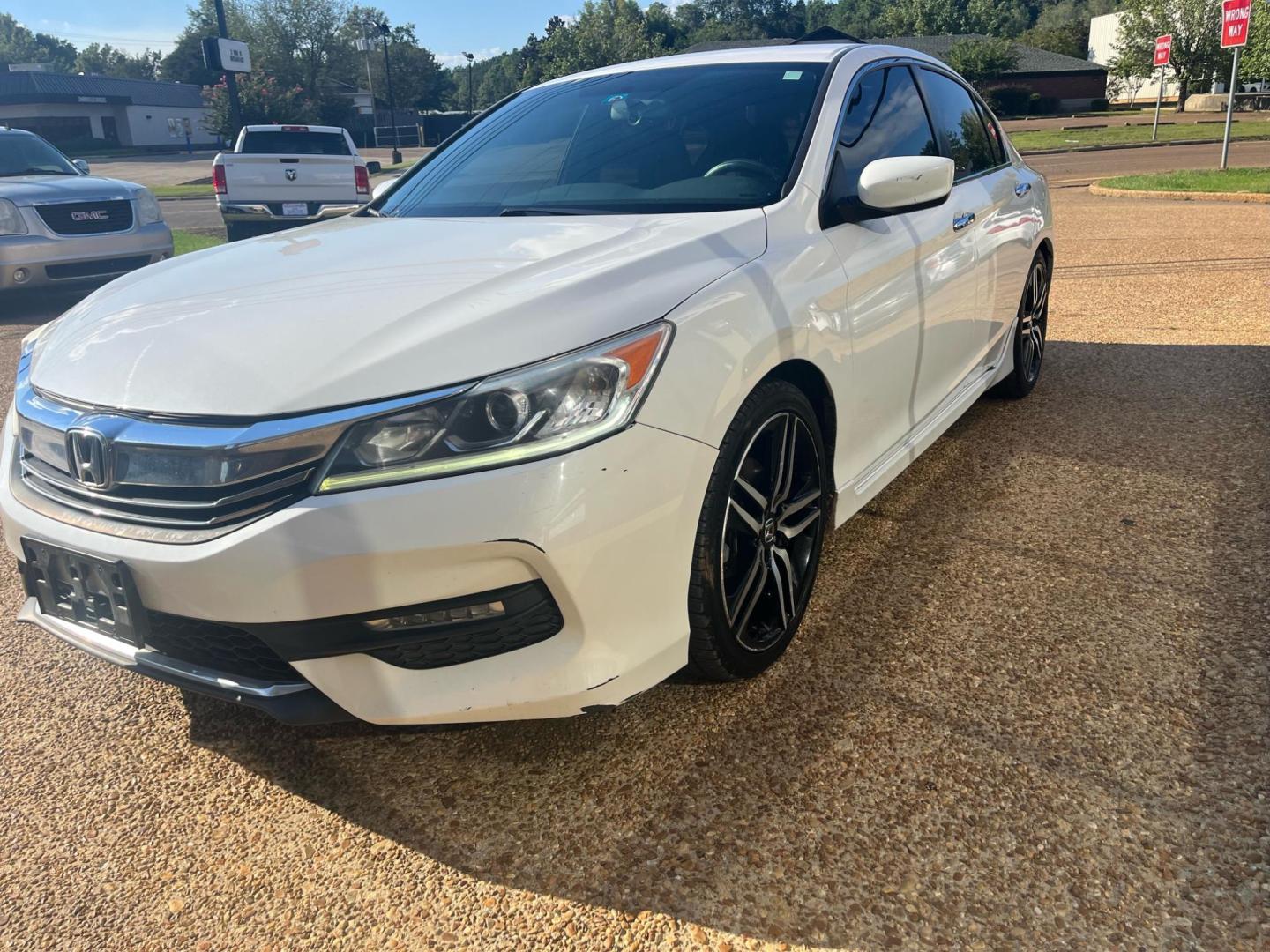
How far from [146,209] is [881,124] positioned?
8077 millimetres

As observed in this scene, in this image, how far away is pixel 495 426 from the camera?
1.89m

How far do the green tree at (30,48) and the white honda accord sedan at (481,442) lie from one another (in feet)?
513

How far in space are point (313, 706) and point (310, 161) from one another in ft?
35.9

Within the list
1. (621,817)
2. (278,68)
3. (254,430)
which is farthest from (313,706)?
(278,68)

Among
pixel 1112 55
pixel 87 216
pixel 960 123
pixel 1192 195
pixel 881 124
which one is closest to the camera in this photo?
pixel 881 124

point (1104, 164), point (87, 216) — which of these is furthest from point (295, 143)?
point (1104, 164)

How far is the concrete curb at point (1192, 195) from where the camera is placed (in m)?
13.3

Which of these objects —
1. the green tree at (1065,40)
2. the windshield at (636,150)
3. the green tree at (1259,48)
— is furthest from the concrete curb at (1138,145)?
the green tree at (1065,40)

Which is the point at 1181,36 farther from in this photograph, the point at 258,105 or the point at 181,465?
the point at 181,465

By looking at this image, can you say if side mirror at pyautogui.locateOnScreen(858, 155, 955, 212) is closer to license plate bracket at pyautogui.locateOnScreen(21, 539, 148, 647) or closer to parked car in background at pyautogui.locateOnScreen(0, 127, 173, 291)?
license plate bracket at pyautogui.locateOnScreen(21, 539, 148, 647)

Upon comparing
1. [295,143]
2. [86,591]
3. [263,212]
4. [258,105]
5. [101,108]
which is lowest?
[86,591]

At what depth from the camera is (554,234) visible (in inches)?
103

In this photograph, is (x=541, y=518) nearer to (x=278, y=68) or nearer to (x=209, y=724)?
(x=209, y=724)

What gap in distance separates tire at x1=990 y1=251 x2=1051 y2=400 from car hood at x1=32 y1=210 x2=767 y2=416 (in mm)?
2672
